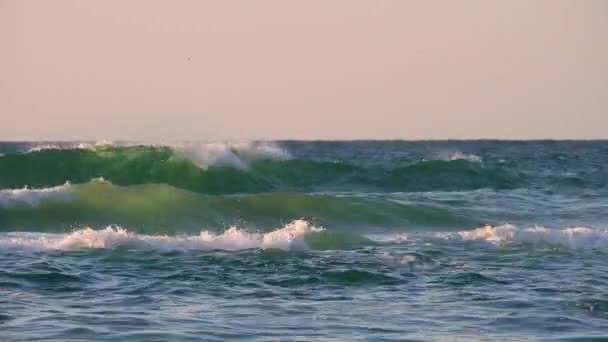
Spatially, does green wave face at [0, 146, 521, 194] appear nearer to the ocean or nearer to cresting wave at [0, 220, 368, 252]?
the ocean

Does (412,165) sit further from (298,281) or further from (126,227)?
(298,281)

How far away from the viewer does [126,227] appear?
20.6 m

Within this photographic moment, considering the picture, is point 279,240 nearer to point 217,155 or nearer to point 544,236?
point 544,236

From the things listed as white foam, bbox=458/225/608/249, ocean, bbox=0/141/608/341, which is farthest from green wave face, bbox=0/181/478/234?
white foam, bbox=458/225/608/249

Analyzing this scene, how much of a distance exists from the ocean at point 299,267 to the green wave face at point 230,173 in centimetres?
579

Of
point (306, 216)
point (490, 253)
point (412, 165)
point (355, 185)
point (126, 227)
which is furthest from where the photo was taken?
point (412, 165)

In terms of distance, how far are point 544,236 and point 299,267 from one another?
18.4ft

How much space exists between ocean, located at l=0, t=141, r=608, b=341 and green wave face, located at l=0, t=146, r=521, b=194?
579 centimetres

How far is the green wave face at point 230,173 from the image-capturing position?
33.1 metres

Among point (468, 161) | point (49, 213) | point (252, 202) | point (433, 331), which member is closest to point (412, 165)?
point (468, 161)

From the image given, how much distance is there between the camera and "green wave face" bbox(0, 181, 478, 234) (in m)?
21.2

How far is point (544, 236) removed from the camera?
1781cm

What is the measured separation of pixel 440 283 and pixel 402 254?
2.60 metres

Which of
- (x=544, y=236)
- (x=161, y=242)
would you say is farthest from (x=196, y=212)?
(x=544, y=236)
